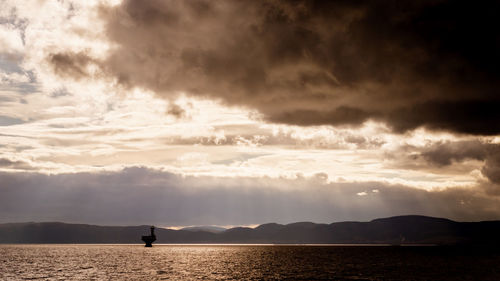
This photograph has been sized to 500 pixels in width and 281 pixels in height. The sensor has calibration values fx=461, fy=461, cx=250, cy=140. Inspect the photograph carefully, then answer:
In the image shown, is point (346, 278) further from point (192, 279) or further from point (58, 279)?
point (58, 279)

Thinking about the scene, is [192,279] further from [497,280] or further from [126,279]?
[497,280]

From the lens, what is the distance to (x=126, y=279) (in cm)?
9188

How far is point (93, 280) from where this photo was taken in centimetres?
8988

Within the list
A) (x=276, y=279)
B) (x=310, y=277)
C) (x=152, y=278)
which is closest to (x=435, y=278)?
(x=310, y=277)

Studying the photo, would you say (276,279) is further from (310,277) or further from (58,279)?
(58,279)

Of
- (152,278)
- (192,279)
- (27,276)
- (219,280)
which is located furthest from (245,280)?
(27,276)

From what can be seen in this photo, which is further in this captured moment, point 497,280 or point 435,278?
point 435,278

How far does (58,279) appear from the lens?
92.2 metres

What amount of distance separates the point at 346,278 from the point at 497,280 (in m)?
29.1

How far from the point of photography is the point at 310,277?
96625 mm

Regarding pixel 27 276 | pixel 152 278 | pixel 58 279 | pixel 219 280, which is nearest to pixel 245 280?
pixel 219 280

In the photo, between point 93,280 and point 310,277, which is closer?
point 93,280

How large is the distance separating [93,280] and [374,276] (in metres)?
58.0

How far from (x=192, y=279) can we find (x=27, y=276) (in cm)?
3589
